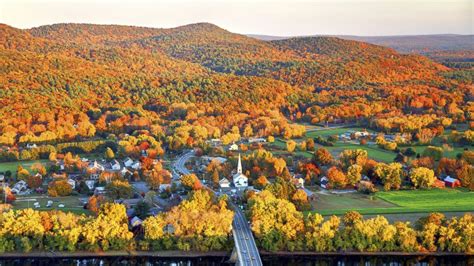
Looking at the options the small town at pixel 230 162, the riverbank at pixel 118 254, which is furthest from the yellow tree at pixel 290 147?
the riverbank at pixel 118 254

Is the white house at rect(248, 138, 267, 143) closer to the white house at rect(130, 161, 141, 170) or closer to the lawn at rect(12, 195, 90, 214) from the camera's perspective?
the white house at rect(130, 161, 141, 170)

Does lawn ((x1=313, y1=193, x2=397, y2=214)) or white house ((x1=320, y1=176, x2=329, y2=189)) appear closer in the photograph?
lawn ((x1=313, y1=193, x2=397, y2=214))

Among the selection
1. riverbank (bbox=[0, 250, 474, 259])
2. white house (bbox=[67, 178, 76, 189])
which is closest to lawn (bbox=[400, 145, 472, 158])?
riverbank (bbox=[0, 250, 474, 259])

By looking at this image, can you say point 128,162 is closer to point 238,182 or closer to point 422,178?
point 238,182

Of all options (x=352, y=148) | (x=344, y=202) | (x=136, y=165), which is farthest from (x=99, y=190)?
(x=352, y=148)

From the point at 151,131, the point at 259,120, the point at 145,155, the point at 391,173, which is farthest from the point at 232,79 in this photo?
the point at 391,173
